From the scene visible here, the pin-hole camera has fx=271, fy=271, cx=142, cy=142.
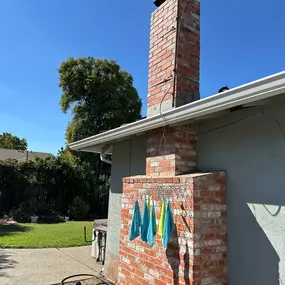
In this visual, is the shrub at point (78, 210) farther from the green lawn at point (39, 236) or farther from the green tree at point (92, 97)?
the green tree at point (92, 97)

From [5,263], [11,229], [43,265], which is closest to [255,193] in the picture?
[43,265]

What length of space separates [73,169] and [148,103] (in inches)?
485

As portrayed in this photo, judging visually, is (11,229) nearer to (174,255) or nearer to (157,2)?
(174,255)

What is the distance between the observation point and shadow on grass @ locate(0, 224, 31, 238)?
375 inches

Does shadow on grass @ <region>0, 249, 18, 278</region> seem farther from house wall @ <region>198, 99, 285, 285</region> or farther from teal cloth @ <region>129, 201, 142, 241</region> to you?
house wall @ <region>198, 99, 285, 285</region>

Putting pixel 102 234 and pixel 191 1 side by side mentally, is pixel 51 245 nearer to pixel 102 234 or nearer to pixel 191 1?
pixel 102 234

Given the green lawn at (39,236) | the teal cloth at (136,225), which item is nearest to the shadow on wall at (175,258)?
the teal cloth at (136,225)

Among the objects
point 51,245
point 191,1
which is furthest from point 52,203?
point 191,1

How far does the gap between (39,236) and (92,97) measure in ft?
44.9

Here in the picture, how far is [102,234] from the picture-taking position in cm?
629

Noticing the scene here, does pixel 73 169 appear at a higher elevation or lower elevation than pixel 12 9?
lower

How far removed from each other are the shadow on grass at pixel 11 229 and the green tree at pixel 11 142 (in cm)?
3500

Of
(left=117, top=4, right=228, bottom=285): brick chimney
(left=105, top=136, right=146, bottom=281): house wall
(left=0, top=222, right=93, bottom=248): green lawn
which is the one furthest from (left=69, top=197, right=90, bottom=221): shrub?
(left=117, top=4, right=228, bottom=285): brick chimney

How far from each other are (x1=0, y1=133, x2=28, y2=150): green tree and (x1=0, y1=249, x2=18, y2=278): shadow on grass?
130ft
